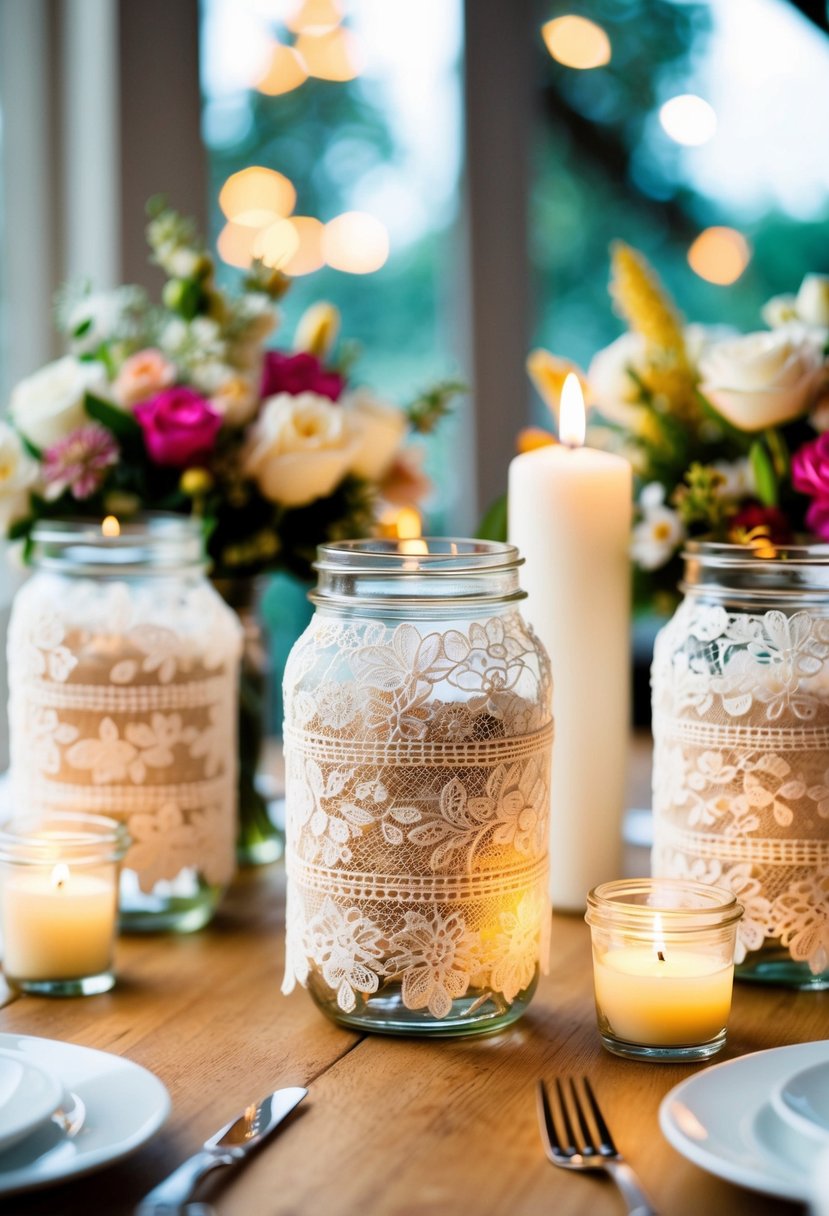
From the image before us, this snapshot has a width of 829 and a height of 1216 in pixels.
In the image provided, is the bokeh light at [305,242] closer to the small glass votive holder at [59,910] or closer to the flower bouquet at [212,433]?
the flower bouquet at [212,433]

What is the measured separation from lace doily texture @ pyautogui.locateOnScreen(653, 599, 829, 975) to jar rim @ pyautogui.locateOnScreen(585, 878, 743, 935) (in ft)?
0.15

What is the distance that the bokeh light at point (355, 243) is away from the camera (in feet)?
6.15

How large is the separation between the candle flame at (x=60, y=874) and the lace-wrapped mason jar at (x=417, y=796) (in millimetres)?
153

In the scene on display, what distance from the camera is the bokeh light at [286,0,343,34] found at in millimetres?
1790

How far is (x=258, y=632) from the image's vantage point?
1.15m

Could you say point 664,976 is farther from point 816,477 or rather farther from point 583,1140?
point 816,477

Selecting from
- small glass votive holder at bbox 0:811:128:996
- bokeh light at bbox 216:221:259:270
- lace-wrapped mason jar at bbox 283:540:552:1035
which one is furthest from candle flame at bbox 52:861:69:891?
bokeh light at bbox 216:221:259:270

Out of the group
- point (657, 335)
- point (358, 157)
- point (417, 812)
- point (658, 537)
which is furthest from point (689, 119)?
point (417, 812)

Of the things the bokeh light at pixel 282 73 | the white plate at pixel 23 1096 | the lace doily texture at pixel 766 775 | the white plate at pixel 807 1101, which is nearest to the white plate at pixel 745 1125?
the white plate at pixel 807 1101

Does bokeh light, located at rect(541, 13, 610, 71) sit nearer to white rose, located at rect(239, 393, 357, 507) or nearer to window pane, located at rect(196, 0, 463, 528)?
window pane, located at rect(196, 0, 463, 528)

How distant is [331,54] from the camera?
1.82 meters

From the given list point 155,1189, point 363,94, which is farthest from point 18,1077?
point 363,94

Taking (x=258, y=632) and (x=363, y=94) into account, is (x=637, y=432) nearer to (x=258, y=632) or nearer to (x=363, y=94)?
(x=258, y=632)

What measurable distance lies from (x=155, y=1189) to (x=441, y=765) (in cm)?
26
